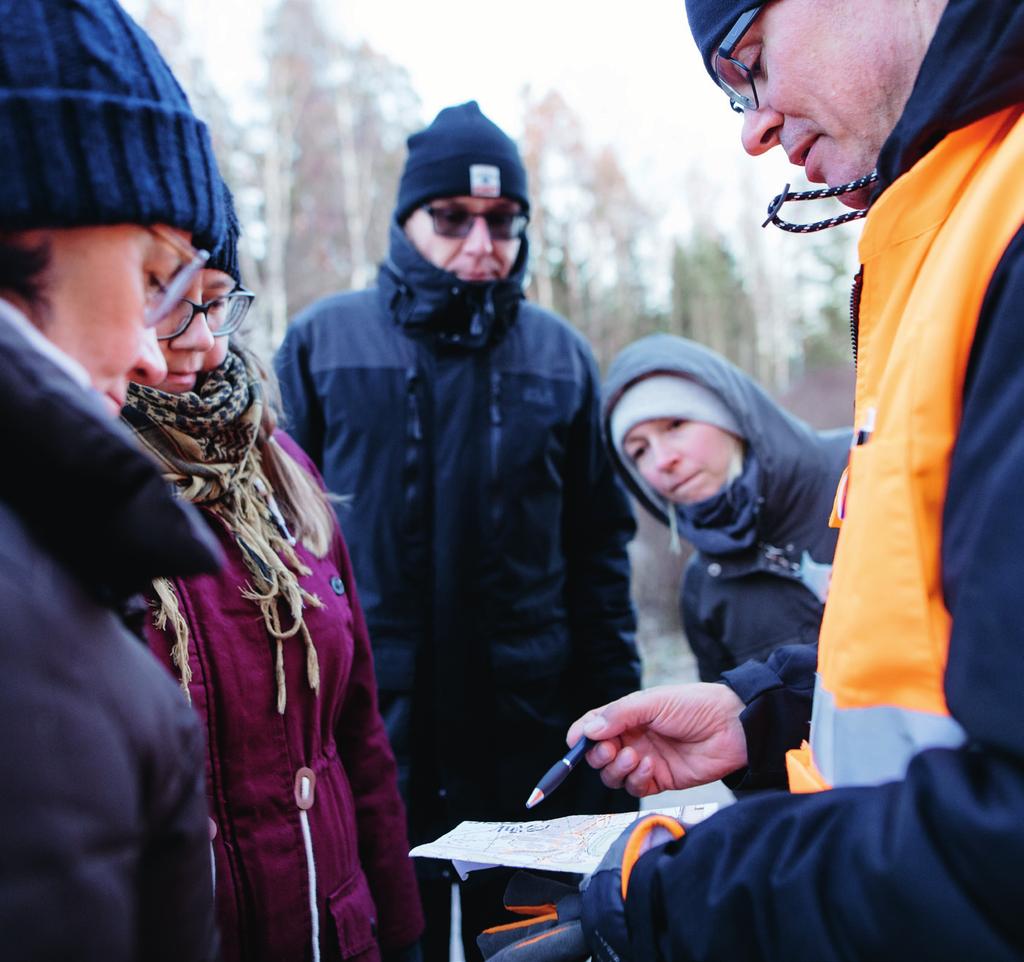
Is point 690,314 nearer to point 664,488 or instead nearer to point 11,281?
point 664,488

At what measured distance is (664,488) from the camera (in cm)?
337

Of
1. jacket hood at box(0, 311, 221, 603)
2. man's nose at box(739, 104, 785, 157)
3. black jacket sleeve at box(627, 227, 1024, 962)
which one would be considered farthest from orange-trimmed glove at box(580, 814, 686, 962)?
man's nose at box(739, 104, 785, 157)

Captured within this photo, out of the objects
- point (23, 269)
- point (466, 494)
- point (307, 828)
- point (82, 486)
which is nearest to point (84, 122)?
point (23, 269)

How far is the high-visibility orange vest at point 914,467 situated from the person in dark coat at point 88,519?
0.78m

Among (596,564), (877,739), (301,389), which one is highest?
(301,389)

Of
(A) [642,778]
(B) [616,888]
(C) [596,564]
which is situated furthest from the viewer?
(C) [596,564]

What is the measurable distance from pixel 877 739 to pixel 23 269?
1114 mm

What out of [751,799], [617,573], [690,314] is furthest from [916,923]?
[690,314]

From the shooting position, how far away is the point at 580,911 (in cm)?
134

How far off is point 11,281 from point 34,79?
233mm

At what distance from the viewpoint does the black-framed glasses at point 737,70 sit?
142 centimetres

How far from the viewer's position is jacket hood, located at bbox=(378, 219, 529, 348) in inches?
120

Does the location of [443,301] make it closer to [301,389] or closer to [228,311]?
[301,389]

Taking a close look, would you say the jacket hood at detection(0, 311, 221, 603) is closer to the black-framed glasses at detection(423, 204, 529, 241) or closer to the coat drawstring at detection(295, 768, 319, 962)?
the coat drawstring at detection(295, 768, 319, 962)
